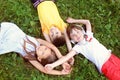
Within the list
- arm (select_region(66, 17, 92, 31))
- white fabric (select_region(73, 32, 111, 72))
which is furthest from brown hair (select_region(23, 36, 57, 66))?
arm (select_region(66, 17, 92, 31))

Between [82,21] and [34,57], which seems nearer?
[34,57]

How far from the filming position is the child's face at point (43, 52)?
16.3 ft

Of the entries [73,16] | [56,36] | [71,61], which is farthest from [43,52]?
[73,16]

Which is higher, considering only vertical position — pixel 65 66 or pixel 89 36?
pixel 89 36

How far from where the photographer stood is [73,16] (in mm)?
5539

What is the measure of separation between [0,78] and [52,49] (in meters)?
0.82

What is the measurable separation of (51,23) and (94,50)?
73cm

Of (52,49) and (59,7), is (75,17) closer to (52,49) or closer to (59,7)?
(59,7)

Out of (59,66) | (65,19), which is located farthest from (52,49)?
(65,19)

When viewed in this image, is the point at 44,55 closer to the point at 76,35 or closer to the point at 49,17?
the point at 76,35

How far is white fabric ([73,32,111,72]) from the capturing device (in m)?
5.06

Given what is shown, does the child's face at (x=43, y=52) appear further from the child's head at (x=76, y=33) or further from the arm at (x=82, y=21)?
the arm at (x=82, y=21)

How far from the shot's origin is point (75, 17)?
553 cm

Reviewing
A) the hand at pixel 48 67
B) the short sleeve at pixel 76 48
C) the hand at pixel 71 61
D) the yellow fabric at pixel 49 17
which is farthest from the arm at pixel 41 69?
the yellow fabric at pixel 49 17
